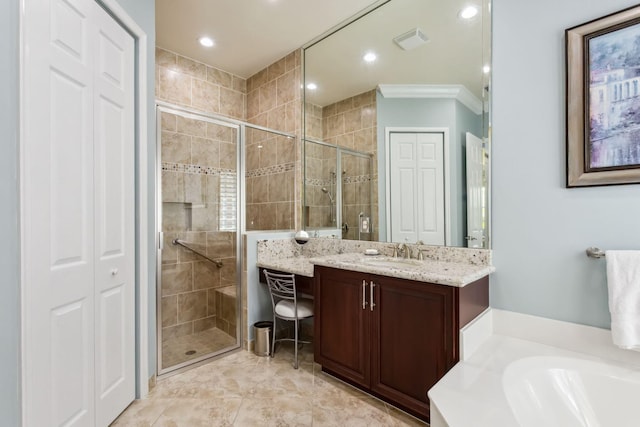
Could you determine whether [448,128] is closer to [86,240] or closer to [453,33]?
[453,33]

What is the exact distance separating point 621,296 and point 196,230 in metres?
2.82

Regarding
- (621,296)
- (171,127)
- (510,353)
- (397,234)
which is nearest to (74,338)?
(171,127)

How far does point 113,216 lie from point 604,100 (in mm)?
2696

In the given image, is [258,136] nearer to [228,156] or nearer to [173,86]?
[228,156]

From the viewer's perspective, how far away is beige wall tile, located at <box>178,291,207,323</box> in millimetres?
2701

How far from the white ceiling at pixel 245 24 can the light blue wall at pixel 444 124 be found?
88 cm

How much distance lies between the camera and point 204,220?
2771 millimetres

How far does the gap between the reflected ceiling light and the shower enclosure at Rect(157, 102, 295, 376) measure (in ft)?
4.60

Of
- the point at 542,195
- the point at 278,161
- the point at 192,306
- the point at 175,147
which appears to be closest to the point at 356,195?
the point at 278,161

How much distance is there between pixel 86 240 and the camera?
5.22 ft

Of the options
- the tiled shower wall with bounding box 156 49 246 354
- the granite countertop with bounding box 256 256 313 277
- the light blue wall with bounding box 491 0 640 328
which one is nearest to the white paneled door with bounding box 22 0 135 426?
the tiled shower wall with bounding box 156 49 246 354

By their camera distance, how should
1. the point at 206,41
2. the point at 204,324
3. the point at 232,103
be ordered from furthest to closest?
the point at 232,103 < the point at 206,41 < the point at 204,324

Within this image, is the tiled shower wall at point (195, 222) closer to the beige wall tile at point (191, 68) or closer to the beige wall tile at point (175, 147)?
the beige wall tile at point (175, 147)

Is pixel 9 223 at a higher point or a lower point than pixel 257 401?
higher
